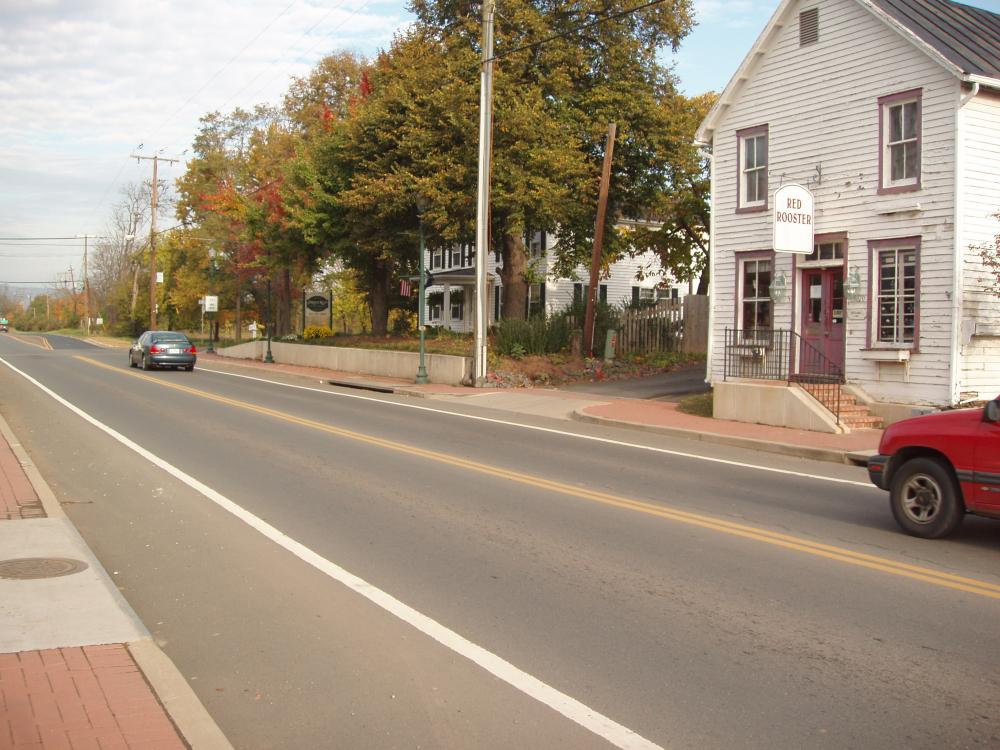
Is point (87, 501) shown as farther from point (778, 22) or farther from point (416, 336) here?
point (416, 336)

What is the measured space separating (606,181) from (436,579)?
22.3 m

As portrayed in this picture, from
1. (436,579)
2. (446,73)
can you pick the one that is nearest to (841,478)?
(436,579)

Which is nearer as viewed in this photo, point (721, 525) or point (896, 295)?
point (721, 525)

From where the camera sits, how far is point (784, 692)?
4.81 metres

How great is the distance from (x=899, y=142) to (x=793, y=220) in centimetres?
244

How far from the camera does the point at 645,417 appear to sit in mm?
18828

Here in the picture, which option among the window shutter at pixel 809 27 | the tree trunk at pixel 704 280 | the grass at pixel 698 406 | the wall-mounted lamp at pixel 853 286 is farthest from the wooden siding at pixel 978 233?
the tree trunk at pixel 704 280

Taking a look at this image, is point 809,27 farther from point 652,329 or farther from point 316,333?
point 316,333

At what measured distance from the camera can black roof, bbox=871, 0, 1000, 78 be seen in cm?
1652

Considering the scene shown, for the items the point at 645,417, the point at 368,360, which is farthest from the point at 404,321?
the point at 645,417

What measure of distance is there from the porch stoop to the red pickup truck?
26.1 ft

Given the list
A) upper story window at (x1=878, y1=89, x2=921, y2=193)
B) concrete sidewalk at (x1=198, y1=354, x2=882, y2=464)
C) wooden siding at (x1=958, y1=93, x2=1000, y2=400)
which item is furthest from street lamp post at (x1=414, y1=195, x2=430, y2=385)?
wooden siding at (x1=958, y1=93, x2=1000, y2=400)

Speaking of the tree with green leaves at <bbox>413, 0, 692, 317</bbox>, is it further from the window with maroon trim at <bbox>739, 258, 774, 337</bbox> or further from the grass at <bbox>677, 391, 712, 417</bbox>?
the grass at <bbox>677, 391, 712, 417</bbox>

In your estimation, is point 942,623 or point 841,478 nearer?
point 942,623
